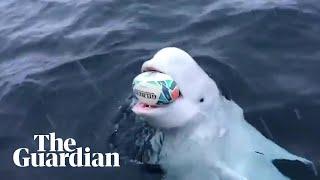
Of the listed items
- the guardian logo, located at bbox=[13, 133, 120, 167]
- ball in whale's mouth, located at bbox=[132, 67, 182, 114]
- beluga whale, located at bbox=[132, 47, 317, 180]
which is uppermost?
ball in whale's mouth, located at bbox=[132, 67, 182, 114]

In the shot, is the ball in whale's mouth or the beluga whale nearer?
the ball in whale's mouth

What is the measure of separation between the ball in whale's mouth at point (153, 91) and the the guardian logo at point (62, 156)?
1.32 meters

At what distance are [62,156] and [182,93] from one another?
6.42ft

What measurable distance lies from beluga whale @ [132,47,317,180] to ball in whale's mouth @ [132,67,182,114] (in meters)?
0.04

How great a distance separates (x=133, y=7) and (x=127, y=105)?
4.24 metres

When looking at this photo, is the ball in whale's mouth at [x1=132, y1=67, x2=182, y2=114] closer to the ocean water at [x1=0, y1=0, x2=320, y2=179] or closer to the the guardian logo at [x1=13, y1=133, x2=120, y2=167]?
the ocean water at [x1=0, y1=0, x2=320, y2=179]

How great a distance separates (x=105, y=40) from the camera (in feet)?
34.6

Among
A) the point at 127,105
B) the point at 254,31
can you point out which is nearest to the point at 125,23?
the point at 254,31

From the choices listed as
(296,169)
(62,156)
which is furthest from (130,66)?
(296,169)

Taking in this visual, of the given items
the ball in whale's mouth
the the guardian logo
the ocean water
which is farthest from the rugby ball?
the the guardian logo

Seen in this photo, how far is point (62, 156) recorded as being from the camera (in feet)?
24.2

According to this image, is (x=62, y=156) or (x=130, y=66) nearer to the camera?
(x=62, y=156)

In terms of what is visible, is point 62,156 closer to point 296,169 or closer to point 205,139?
point 205,139

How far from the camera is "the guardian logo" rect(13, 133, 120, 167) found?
7219mm
